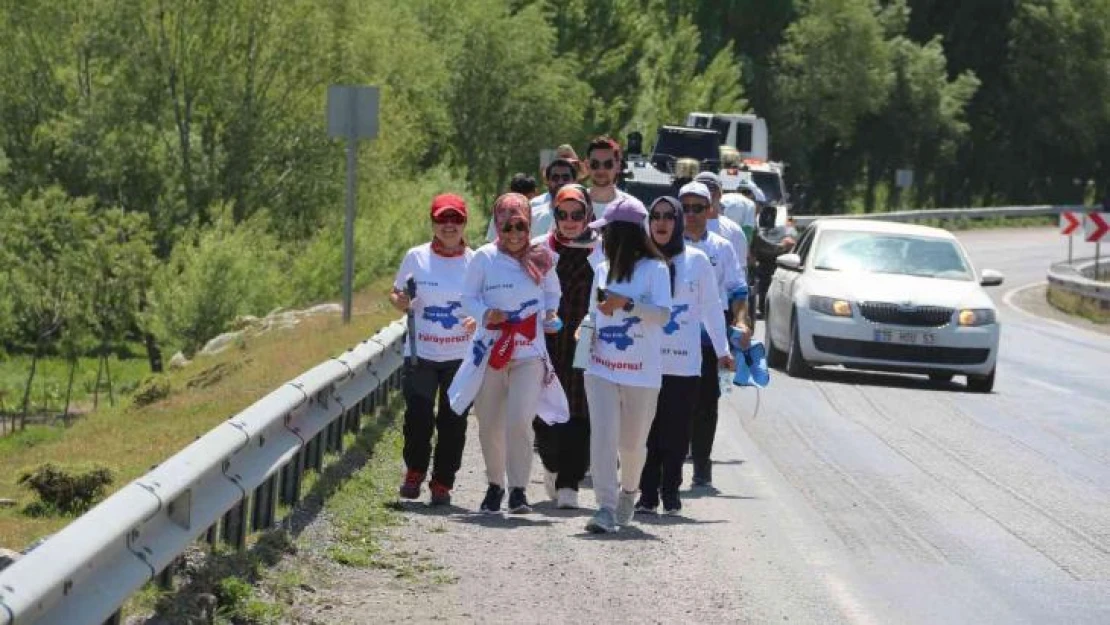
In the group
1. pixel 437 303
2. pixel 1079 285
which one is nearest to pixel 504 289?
pixel 437 303

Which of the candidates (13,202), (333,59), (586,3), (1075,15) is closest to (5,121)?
(13,202)

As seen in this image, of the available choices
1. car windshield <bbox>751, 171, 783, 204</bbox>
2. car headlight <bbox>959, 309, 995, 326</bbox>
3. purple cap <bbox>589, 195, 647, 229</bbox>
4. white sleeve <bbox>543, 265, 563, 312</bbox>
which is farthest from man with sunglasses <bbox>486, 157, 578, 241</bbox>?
car windshield <bbox>751, 171, 783, 204</bbox>

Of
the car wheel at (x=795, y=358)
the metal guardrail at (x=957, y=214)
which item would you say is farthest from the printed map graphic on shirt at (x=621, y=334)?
the metal guardrail at (x=957, y=214)

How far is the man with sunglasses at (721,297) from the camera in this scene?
13383 millimetres

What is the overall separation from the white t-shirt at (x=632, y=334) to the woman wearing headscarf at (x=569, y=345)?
0.95 meters

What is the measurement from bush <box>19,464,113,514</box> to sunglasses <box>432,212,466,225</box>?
7.34 feet

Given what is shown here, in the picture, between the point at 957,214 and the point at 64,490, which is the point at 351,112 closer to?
the point at 64,490

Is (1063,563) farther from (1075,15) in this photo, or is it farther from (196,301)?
(1075,15)

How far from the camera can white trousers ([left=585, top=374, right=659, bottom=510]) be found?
11.9 metres

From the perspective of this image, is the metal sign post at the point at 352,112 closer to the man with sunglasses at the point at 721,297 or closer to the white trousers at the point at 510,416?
the man with sunglasses at the point at 721,297

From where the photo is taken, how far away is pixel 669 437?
12.6m

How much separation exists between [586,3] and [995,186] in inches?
1528

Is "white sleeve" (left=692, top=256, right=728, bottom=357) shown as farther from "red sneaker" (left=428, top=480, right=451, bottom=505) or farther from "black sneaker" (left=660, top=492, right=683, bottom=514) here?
"red sneaker" (left=428, top=480, right=451, bottom=505)

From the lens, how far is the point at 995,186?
103 m
